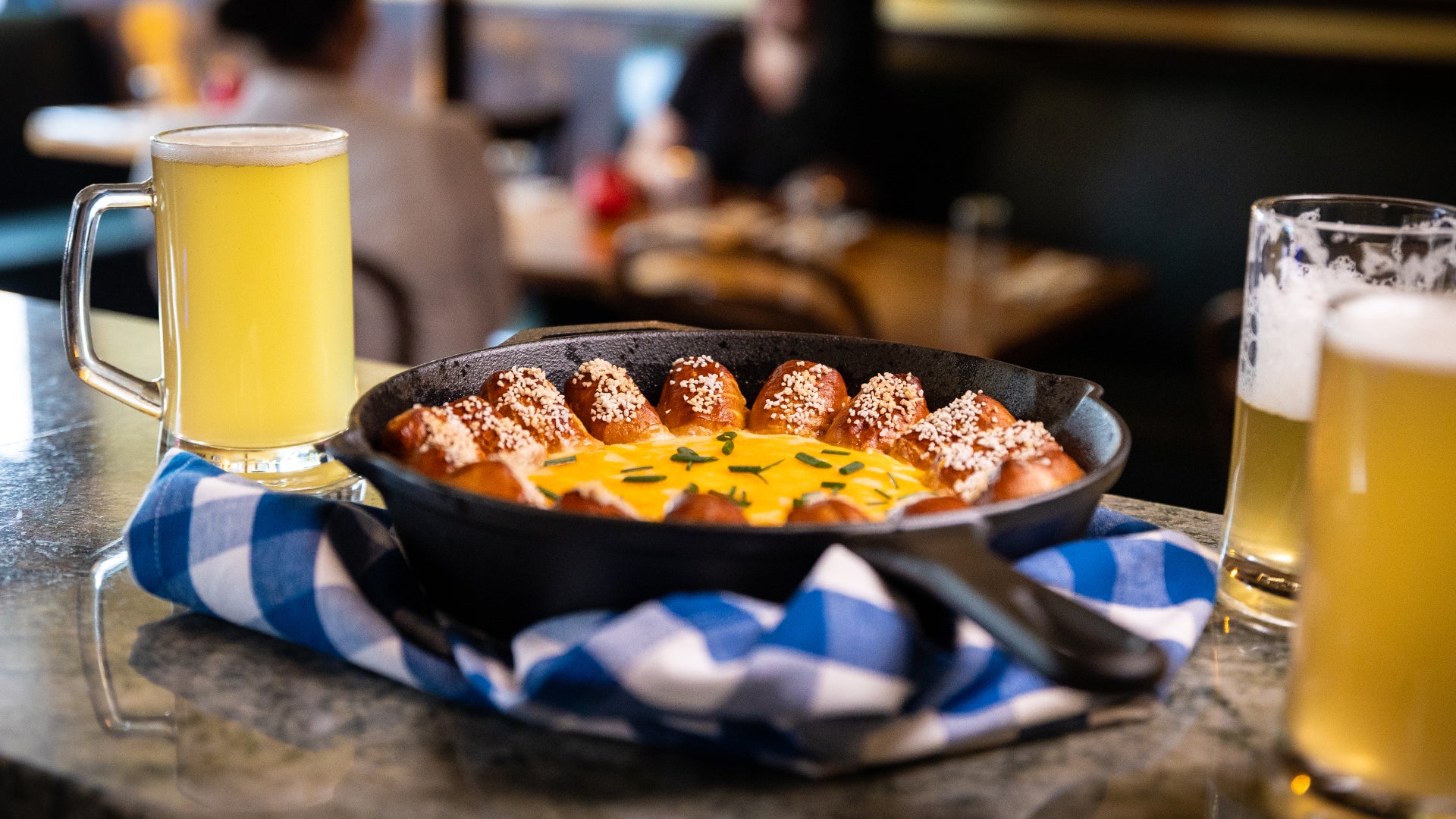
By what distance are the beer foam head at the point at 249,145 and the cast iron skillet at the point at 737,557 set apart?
0.23 metres

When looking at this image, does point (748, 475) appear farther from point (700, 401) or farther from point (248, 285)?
point (248, 285)

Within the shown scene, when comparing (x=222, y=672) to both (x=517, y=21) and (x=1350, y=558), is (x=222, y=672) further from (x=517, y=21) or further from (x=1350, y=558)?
(x=517, y=21)

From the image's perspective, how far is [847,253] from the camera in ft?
10.7

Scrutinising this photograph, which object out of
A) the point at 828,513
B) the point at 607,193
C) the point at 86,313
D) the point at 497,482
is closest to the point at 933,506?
the point at 828,513

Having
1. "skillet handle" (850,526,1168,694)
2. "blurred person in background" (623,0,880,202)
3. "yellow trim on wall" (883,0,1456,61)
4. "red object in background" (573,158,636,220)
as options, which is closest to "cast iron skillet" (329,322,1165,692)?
"skillet handle" (850,526,1168,694)

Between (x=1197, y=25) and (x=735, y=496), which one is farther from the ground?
(x=1197, y=25)

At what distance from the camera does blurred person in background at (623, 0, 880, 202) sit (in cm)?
493

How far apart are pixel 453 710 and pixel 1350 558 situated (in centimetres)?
51

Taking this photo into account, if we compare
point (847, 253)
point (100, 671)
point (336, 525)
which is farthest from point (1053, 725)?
point (847, 253)

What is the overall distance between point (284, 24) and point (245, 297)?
203cm

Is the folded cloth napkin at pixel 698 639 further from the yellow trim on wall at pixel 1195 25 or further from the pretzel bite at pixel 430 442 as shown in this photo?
the yellow trim on wall at pixel 1195 25

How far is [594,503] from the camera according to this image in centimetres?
78

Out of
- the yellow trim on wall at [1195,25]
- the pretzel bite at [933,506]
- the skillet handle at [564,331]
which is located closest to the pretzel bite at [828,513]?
the pretzel bite at [933,506]

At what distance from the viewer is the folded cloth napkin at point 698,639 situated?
706 millimetres
